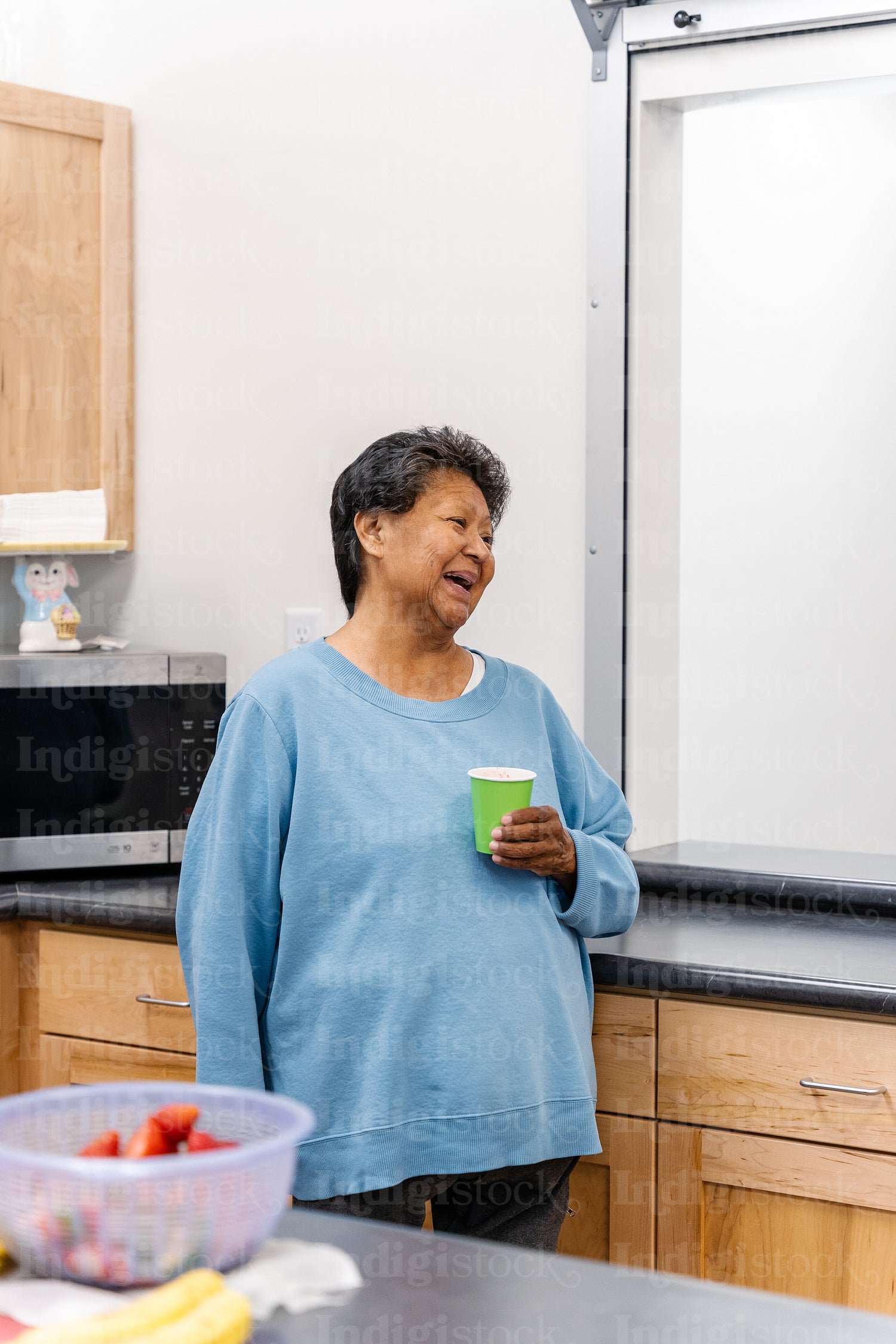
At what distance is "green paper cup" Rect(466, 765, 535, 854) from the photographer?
134 centimetres

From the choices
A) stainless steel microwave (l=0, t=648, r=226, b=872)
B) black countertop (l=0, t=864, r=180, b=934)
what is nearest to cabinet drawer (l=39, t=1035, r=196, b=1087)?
black countertop (l=0, t=864, r=180, b=934)

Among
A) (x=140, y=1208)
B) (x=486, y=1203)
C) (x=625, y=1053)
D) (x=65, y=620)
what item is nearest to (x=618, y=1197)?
(x=625, y=1053)

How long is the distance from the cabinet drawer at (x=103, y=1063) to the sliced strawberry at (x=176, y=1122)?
109cm

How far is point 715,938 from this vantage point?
5.69 ft

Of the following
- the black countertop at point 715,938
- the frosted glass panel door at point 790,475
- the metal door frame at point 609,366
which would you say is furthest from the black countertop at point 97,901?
the frosted glass panel door at point 790,475

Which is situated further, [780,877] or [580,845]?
[780,877]

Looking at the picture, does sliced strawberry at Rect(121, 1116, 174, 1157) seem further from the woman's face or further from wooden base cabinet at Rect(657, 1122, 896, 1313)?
A: wooden base cabinet at Rect(657, 1122, 896, 1313)

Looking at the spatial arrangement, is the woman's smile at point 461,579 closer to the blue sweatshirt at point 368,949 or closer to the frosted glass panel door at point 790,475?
the blue sweatshirt at point 368,949

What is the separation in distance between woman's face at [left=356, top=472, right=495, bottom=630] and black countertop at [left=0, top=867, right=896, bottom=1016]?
0.48 m

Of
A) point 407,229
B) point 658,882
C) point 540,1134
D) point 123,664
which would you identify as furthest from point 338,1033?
point 407,229

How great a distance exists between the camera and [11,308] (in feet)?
7.66

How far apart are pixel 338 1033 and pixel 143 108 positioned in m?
1.79

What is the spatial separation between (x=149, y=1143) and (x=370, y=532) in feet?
2.67

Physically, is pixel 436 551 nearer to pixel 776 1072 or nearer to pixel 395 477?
pixel 395 477
